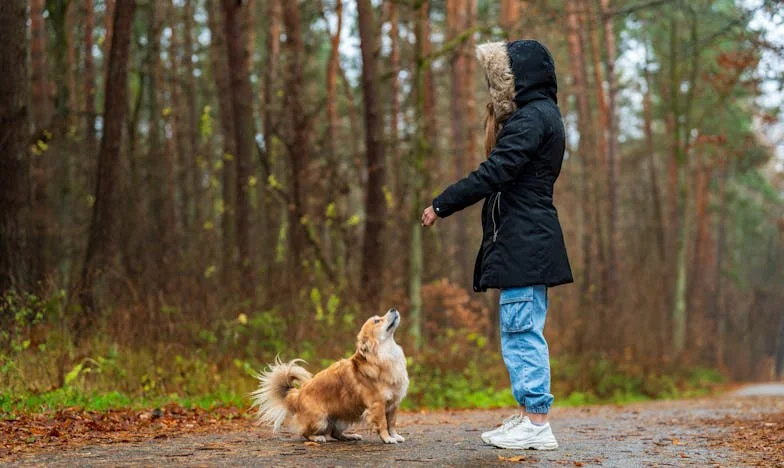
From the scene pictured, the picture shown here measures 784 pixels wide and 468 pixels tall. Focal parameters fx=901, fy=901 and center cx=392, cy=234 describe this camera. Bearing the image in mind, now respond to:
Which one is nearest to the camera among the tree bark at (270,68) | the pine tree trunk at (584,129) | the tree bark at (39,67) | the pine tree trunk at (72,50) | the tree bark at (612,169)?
the tree bark at (270,68)

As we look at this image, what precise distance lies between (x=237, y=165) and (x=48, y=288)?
4.88m

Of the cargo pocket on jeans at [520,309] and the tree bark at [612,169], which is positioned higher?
the tree bark at [612,169]

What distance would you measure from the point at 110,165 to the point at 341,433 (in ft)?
22.9

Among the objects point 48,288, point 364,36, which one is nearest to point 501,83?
point 48,288

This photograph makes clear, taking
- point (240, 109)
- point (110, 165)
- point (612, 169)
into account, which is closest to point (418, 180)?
point (240, 109)

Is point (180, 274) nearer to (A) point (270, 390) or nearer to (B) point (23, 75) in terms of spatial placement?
(B) point (23, 75)

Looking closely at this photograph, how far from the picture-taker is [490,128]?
6.41m

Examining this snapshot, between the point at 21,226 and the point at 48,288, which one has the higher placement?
the point at 21,226

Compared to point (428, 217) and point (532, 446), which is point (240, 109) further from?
point (532, 446)

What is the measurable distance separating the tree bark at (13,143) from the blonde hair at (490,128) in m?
6.52

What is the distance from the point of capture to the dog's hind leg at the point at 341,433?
662cm

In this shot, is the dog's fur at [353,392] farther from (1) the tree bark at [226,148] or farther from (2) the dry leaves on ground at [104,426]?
(1) the tree bark at [226,148]

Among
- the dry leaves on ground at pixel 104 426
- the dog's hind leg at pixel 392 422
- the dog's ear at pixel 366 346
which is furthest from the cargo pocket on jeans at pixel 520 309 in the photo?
the dry leaves on ground at pixel 104 426

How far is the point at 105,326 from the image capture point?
35.0 feet
